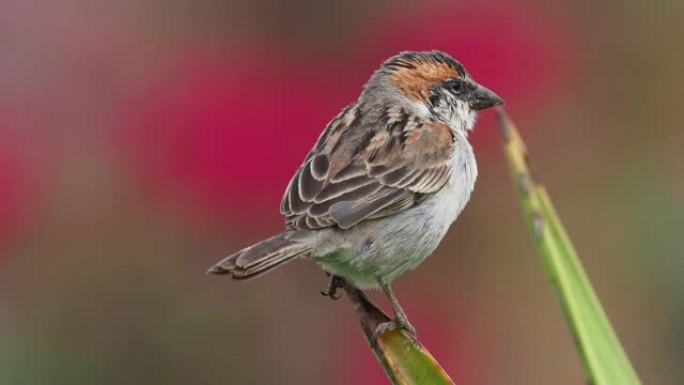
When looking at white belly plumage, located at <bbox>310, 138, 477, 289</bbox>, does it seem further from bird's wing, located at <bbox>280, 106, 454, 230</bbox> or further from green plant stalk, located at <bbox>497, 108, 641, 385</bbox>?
green plant stalk, located at <bbox>497, 108, 641, 385</bbox>

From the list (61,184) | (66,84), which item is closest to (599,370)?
(61,184)

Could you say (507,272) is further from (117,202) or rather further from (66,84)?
(66,84)

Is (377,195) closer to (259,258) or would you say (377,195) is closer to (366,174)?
(366,174)

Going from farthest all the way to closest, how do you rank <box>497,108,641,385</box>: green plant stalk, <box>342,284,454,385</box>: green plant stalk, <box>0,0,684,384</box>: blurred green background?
<box>0,0,684,384</box>: blurred green background
<box>342,284,454,385</box>: green plant stalk
<box>497,108,641,385</box>: green plant stalk

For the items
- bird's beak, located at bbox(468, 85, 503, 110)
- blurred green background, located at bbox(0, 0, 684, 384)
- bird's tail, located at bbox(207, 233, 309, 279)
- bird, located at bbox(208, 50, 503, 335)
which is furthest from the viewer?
blurred green background, located at bbox(0, 0, 684, 384)

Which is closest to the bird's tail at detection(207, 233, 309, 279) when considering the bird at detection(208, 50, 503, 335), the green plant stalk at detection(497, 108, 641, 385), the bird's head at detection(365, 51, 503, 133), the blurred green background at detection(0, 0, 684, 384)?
the bird at detection(208, 50, 503, 335)

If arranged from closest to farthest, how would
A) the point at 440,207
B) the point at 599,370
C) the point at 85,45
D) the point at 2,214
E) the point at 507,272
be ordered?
the point at 599,370
the point at 440,207
the point at 2,214
the point at 507,272
the point at 85,45

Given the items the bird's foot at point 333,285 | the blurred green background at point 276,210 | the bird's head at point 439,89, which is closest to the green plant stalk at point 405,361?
the bird's foot at point 333,285
